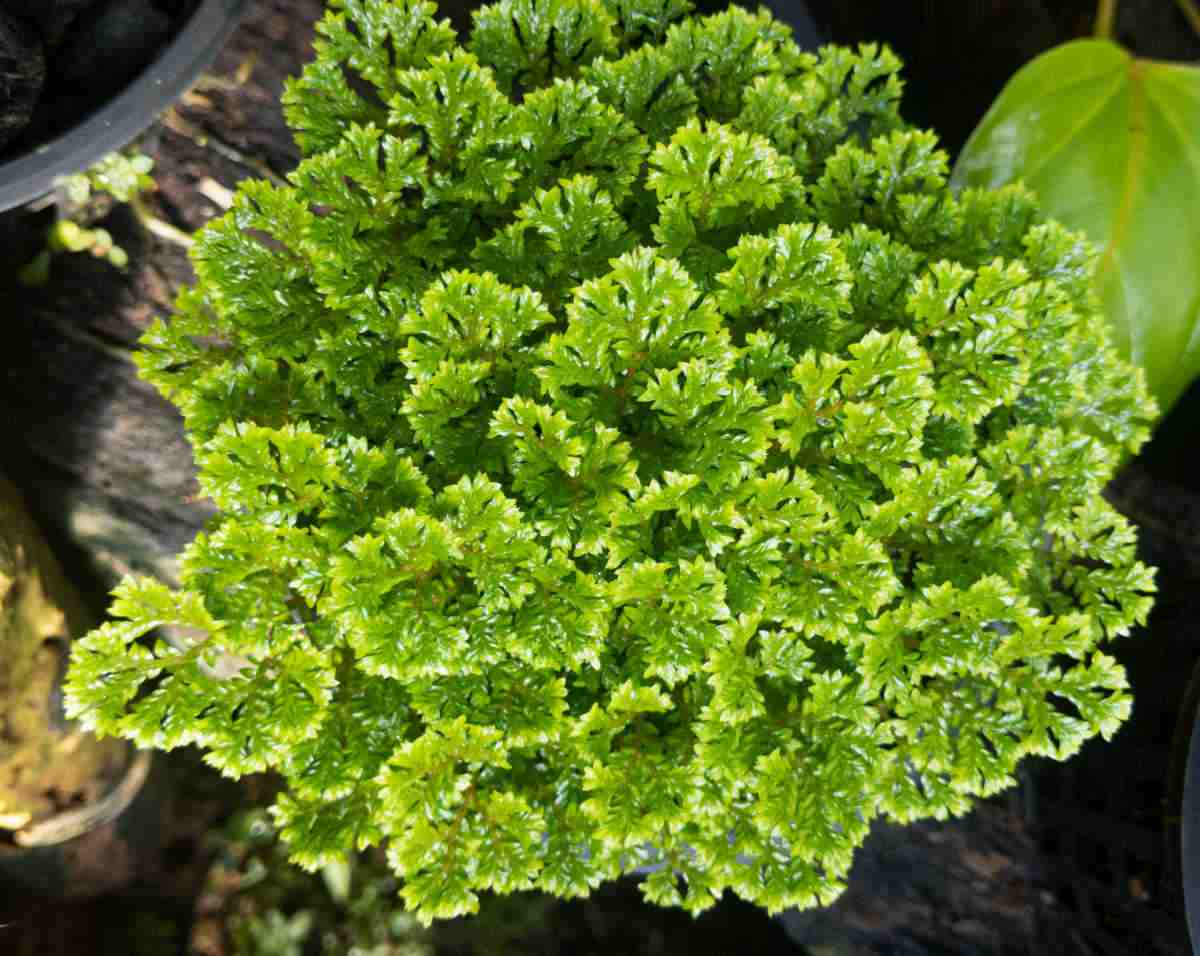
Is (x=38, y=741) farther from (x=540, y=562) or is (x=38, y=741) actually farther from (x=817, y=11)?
(x=817, y=11)

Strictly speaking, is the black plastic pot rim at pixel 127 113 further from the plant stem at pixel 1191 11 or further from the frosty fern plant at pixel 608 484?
the plant stem at pixel 1191 11

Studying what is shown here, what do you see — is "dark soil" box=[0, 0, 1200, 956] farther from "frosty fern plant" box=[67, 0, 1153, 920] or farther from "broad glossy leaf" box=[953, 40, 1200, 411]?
"frosty fern plant" box=[67, 0, 1153, 920]

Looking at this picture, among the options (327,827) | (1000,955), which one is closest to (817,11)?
(327,827)

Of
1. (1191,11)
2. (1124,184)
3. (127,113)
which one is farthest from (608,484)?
(1191,11)

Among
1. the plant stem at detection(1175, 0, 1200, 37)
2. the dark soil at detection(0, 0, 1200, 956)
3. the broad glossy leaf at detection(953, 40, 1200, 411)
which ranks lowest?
the dark soil at detection(0, 0, 1200, 956)

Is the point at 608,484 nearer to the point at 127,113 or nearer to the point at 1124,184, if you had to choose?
the point at 127,113

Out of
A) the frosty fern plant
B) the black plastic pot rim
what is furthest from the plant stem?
the black plastic pot rim
